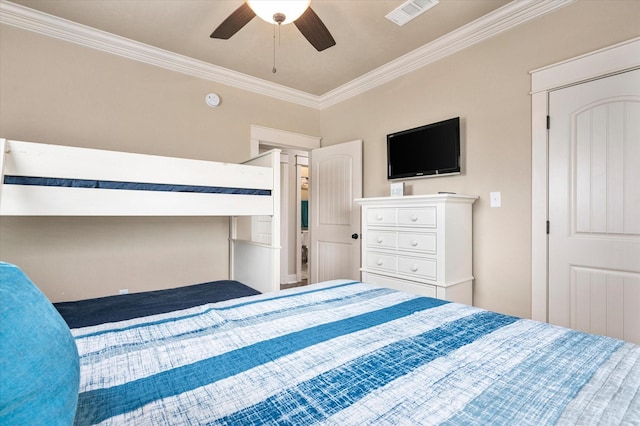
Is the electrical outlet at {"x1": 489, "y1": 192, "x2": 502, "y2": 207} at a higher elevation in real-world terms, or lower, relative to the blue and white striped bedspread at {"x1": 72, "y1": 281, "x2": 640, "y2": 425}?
higher

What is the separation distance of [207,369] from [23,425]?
1.42 ft

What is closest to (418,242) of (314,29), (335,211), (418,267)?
(418,267)

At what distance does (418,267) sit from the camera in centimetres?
238

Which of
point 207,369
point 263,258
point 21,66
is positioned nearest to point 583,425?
point 207,369

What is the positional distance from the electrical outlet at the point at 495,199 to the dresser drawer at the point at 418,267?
68 centimetres

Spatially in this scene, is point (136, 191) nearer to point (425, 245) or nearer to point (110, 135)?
point (110, 135)

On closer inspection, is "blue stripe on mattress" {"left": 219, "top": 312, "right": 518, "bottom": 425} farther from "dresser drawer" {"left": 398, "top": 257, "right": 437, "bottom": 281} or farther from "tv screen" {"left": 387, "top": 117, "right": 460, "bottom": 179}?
"tv screen" {"left": 387, "top": 117, "right": 460, "bottom": 179}

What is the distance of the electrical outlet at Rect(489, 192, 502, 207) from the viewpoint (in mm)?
2338

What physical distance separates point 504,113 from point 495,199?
672 millimetres

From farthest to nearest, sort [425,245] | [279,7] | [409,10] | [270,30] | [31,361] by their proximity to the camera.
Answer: [270,30]
[425,245]
[409,10]
[279,7]
[31,361]

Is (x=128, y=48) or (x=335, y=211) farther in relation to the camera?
(x=335, y=211)

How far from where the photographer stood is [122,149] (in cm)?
269

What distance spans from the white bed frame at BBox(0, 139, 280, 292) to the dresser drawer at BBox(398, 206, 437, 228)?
3.44 ft

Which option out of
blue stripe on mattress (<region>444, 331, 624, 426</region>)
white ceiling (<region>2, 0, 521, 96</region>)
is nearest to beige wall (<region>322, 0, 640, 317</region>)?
white ceiling (<region>2, 0, 521, 96</region>)
